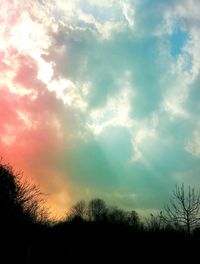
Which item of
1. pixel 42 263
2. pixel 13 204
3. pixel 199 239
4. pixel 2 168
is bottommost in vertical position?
pixel 42 263

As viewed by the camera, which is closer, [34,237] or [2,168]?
[34,237]

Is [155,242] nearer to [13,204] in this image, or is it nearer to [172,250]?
[172,250]

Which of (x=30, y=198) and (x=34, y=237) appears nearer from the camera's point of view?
(x=34, y=237)

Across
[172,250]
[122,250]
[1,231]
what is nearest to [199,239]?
[172,250]

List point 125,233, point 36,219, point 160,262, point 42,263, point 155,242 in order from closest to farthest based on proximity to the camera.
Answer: point 160,262 < point 42,263 < point 155,242 < point 125,233 < point 36,219

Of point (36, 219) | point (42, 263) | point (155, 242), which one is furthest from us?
point (36, 219)

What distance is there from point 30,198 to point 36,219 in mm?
4726

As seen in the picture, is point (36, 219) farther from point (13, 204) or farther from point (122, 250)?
point (122, 250)

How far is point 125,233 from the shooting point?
1673 inches

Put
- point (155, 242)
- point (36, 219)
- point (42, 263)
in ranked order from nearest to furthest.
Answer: point (42, 263)
point (155, 242)
point (36, 219)

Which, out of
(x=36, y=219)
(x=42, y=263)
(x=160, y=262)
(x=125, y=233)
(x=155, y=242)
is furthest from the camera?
(x=36, y=219)

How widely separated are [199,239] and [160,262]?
4.07 meters

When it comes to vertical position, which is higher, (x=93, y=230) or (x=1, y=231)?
(x=93, y=230)

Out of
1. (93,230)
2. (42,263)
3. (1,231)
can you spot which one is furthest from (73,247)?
(1,231)
